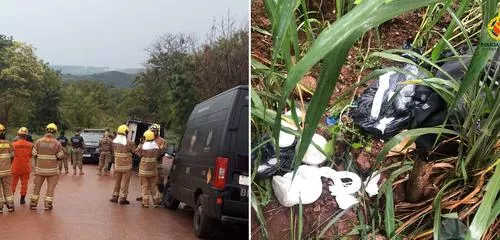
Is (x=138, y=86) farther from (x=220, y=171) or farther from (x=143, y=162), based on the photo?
(x=220, y=171)

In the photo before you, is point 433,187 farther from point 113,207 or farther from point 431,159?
point 113,207

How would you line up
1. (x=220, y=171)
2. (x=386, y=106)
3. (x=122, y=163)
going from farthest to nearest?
(x=386, y=106), (x=122, y=163), (x=220, y=171)

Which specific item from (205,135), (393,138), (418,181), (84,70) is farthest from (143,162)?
(418,181)

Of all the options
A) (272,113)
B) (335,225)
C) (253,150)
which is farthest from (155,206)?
(335,225)

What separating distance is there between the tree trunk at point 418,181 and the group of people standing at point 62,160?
91 centimetres

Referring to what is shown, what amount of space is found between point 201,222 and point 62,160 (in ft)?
1.64

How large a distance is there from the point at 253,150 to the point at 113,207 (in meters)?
0.51

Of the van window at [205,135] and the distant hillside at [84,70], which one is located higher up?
the distant hillside at [84,70]

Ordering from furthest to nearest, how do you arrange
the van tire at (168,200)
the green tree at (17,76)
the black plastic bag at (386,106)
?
the black plastic bag at (386,106) < the van tire at (168,200) < the green tree at (17,76)

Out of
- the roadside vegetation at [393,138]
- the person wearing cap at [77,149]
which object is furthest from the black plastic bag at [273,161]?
the person wearing cap at [77,149]

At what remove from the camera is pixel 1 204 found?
1.93 m

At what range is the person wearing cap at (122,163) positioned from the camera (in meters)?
1.93

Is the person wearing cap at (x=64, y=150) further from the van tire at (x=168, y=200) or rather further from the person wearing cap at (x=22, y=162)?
the van tire at (x=168, y=200)

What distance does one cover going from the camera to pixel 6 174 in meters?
1.94
